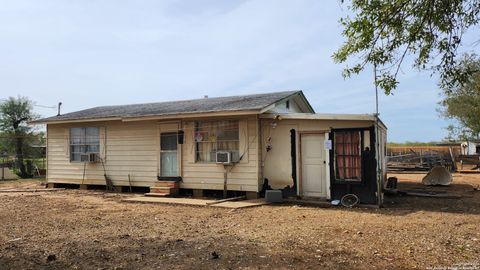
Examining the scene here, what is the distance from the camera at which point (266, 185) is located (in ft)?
39.4

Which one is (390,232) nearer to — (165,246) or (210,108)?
(165,246)

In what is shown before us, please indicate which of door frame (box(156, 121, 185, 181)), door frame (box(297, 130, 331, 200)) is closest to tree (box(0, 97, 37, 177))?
door frame (box(156, 121, 185, 181))

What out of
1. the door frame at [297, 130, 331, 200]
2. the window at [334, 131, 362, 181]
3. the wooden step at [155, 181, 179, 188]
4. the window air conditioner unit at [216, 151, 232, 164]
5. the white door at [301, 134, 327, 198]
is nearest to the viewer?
the window at [334, 131, 362, 181]

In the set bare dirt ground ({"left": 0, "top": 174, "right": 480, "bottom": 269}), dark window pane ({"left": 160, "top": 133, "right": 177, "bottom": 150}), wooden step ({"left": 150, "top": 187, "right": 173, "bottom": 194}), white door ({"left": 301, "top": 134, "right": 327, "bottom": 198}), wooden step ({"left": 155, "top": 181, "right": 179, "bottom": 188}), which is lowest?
bare dirt ground ({"left": 0, "top": 174, "right": 480, "bottom": 269})

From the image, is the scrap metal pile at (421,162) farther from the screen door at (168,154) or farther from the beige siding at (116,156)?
the beige siding at (116,156)

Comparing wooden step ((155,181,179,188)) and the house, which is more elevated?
the house

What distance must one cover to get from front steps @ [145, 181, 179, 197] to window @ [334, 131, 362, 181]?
498 cm

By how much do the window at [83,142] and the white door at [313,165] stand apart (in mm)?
7544

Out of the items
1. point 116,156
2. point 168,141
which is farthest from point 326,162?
point 116,156

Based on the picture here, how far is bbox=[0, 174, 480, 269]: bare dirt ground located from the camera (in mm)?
5391

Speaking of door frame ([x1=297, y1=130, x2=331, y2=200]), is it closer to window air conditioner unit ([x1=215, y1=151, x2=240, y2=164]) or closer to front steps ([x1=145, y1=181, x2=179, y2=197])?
window air conditioner unit ([x1=215, y1=151, x2=240, y2=164])

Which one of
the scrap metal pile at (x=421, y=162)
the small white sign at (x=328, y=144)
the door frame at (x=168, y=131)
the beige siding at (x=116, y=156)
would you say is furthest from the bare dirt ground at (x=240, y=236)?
the scrap metal pile at (x=421, y=162)

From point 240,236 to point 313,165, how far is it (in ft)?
16.0

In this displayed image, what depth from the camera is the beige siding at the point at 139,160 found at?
39.3ft
